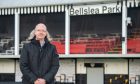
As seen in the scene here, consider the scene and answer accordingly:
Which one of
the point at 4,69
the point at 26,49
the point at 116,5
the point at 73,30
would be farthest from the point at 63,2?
the point at 26,49

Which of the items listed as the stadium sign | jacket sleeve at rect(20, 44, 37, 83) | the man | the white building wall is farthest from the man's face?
the white building wall

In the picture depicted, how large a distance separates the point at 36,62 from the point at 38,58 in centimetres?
5

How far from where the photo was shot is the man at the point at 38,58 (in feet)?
17.1

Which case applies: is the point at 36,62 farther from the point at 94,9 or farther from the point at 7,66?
the point at 7,66

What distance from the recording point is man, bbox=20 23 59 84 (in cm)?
521

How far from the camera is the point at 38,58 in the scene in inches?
207

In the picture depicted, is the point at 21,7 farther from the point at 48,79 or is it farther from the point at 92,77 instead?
the point at 48,79

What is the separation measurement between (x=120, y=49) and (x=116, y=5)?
231cm

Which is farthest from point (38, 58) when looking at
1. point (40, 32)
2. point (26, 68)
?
point (40, 32)

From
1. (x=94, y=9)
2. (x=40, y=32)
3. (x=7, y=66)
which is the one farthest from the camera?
(x=7, y=66)

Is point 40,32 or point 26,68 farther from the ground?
point 40,32

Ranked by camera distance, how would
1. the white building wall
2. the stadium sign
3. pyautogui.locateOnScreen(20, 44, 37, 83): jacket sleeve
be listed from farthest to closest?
the white building wall, the stadium sign, pyautogui.locateOnScreen(20, 44, 37, 83): jacket sleeve

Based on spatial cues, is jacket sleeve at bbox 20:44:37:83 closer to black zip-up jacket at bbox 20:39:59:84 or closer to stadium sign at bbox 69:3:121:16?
black zip-up jacket at bbox 20:39:59:84

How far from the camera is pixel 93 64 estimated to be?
2461cm
